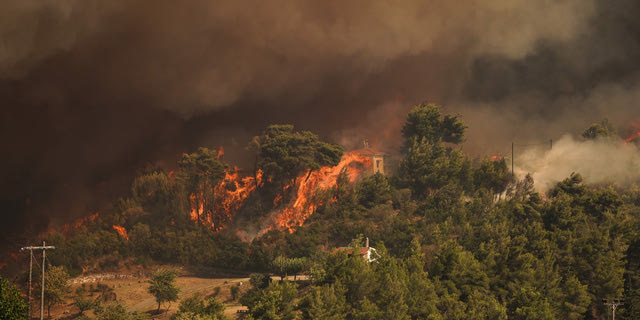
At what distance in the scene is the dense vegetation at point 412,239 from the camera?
43250 millimetres

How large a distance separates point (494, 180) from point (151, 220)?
31.1 metres

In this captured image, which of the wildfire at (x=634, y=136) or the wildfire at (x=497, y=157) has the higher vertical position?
the wildfire at (x=634, y=136)

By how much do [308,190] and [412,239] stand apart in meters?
13.5

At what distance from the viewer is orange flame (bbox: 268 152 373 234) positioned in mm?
63500

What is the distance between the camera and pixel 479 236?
51.8 metres

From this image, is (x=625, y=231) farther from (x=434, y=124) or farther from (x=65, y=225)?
(x=65, y=225)

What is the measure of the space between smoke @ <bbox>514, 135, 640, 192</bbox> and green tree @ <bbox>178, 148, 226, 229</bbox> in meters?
Result: 29.4

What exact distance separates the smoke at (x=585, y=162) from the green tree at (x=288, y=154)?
19.4m

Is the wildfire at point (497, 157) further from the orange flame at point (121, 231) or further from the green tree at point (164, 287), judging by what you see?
the green tree at point (164, 287)

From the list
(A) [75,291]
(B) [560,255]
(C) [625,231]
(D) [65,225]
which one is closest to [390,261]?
(B) [560,255]

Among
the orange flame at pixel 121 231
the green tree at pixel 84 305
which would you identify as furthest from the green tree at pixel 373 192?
the green tree at pixel 84 305

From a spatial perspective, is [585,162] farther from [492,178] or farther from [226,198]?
[226,198]

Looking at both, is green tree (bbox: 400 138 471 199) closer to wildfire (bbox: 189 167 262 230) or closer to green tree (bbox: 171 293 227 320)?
wildfire (bbox: 189 167 262 230)

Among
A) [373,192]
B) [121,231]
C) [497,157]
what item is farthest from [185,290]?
[497,157]
